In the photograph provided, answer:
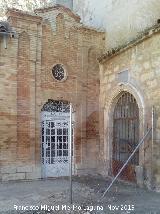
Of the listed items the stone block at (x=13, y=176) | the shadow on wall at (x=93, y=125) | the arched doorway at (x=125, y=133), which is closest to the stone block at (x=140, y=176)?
the arched doorway at (x=125, y=133)

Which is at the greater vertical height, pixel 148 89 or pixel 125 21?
pixel 125 21

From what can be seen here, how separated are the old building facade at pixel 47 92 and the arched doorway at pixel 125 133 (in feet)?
3.14

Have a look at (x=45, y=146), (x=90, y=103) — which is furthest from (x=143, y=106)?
(x=45, y=146)

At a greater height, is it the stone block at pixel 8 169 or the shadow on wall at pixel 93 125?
the shadow on wall at pixel 93 125

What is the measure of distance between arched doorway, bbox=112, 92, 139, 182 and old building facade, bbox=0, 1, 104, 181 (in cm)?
96

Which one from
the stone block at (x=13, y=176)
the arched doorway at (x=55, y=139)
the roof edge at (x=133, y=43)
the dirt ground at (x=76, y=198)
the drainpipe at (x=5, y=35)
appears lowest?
the dirt ground at (x=76, y=198)

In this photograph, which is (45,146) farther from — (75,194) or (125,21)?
(125,21)

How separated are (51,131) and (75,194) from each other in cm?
325

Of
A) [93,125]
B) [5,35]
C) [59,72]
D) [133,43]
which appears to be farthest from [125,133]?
[5,35]

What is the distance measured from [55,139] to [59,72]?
7.44ft

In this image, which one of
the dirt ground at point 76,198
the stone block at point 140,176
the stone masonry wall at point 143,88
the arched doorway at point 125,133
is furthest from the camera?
the arched doorway at point 125,133

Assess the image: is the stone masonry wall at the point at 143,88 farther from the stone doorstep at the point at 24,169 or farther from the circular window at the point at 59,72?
the stone doorstep at the point at 24,169

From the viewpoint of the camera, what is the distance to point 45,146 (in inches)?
438

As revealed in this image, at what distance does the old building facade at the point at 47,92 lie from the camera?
1045cm
